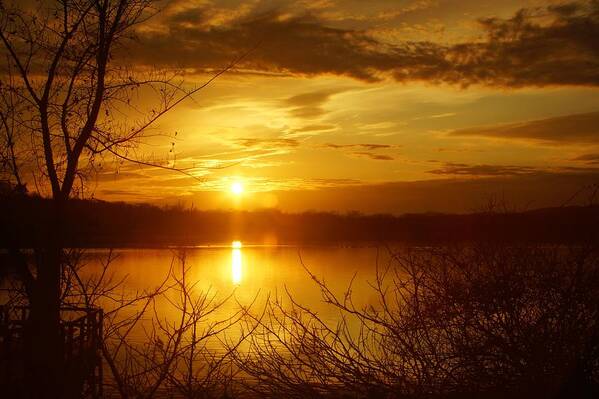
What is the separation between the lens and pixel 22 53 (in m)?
7.90

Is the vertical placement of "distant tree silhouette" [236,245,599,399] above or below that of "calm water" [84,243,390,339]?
above

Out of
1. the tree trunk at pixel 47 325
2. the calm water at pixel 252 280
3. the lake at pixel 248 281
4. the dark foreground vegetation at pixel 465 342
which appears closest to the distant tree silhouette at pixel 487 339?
the dark foreground vegetation at pixel 465 342

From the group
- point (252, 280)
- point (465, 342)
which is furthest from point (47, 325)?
point (252, 280)

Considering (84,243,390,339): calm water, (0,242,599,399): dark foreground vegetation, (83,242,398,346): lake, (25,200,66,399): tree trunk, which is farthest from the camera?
(84,243,390,339): calm water

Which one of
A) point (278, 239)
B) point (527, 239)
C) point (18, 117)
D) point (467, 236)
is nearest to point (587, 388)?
point (527, 239)

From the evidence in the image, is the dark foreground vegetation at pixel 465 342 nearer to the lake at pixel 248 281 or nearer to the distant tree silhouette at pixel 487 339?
the distant tree silhouette at pixel 487 339

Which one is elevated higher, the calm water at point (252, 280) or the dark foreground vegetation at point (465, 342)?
the dark foreground vegetation at point (465, 342)

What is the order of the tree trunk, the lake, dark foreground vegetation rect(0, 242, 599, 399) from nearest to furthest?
the tree trunk
dark foreground vegetation rect(0, 242, 599, 399)
the lake

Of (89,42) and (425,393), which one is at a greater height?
(89,42)

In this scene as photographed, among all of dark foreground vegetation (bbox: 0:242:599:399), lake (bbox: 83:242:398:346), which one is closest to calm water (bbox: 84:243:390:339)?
lake (bbox: 83:242:398:346)

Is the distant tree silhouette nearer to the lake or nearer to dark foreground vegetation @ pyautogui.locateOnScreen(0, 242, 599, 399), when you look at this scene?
dark foreground vegetation @ pyautogui.locateOnScreen(0, 242, 599, 399)

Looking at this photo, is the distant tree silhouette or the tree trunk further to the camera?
the distant tree silhouette

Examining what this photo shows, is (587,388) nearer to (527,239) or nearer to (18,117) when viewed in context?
(527,239)

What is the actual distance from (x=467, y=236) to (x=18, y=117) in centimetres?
698
